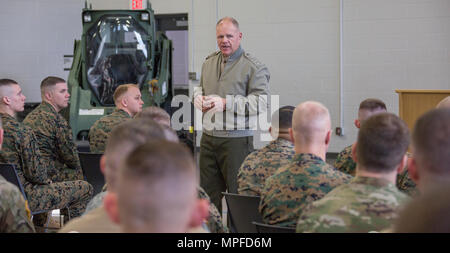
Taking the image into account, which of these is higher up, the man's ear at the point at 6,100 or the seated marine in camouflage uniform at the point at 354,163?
the man's ear at the point at 6,100

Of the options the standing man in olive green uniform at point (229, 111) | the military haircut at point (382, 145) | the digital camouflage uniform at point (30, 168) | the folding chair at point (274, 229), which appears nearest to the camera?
the military haircut at point (382, 145)

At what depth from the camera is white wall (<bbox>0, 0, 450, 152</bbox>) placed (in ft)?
24.6

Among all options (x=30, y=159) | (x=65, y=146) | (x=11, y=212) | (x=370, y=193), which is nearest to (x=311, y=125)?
(x=370, y=193)

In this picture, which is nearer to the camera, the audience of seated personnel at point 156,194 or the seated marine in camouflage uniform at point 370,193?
the audience of seated personnel at point 156,194

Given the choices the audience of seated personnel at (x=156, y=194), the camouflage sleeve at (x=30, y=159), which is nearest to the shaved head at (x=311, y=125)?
the audience of seated personnel at (x=156, y=194)

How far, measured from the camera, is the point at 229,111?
401 cm

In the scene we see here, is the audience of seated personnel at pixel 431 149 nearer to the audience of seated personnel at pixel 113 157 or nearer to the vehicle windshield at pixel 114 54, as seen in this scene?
the audience of seated personnel at pixel 113 157

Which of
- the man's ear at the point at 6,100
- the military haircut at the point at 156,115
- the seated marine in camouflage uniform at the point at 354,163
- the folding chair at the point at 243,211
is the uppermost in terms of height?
the man's ear at the point at 6,100

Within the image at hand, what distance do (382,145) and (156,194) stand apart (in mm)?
1009

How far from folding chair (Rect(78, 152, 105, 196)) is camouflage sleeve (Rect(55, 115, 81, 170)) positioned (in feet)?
1.11

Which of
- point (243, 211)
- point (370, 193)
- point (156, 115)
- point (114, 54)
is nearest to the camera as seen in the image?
point (370, 193)

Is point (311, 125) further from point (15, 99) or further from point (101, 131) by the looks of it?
point (15, 99)

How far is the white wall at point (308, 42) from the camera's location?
7496mm

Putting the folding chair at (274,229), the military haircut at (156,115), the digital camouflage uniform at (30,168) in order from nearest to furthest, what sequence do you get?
the folding chair at (274,229)
the military haircut at (156,115)
the digital camouflage uniform at (30,168)
